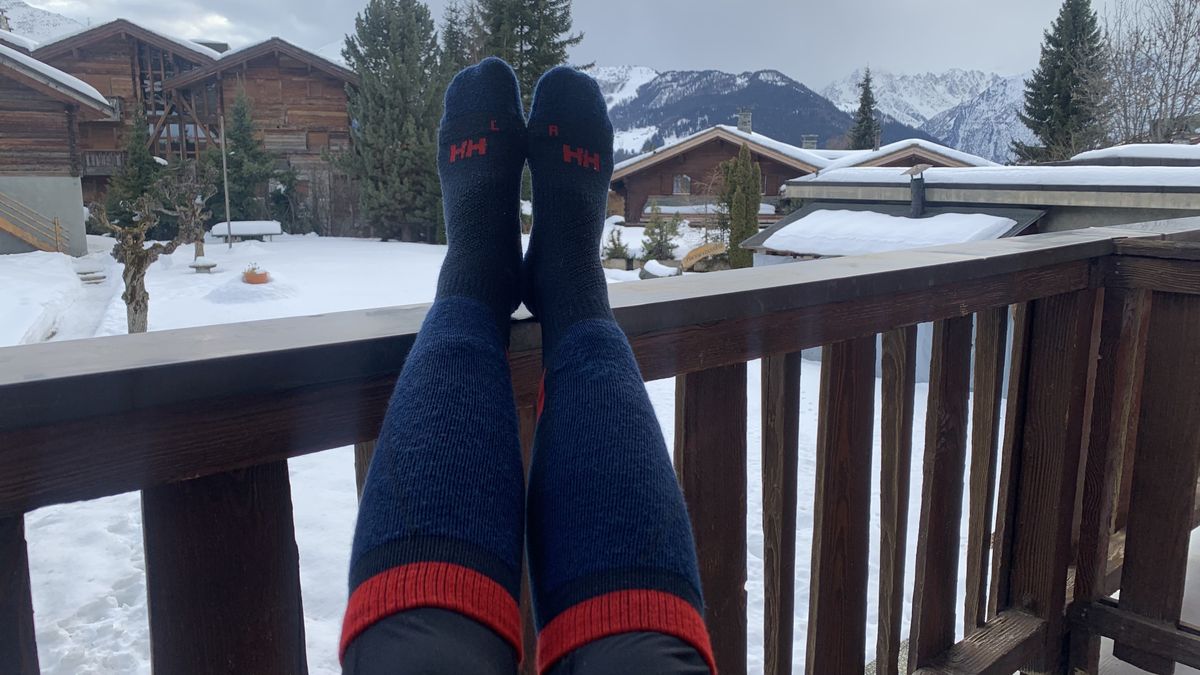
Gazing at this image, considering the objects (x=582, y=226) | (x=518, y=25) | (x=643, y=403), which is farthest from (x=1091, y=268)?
(x=518, y=25)

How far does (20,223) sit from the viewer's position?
1224 centimetres

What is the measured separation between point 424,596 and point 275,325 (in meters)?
0.23

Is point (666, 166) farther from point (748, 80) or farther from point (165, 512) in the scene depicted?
point (748, 80)

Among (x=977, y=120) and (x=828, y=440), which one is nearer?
(x=828, y=440)

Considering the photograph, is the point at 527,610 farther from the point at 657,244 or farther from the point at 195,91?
the point at 195,91

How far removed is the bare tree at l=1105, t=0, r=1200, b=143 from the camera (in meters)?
14.3

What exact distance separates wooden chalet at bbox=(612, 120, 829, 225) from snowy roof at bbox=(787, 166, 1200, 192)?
8.21 metres

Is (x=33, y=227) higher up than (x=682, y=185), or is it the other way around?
(x=682, y=185)

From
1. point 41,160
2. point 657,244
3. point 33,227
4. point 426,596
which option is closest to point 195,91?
point 41,160

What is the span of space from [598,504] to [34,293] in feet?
33.8

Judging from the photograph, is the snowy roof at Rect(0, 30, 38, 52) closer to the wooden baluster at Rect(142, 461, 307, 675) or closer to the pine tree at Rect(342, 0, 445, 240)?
the pine tree at Rect(342, 0, 445, 240)

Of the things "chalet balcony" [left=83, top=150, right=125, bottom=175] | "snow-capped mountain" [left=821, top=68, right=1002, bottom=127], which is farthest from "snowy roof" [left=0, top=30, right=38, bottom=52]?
"snow-capped mountain" [left=821, top=68, right=1002, bottom=127]

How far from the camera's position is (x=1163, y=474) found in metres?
1.37

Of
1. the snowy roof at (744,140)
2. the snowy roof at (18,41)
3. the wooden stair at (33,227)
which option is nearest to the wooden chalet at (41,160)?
the wooden stair at (33,227)
